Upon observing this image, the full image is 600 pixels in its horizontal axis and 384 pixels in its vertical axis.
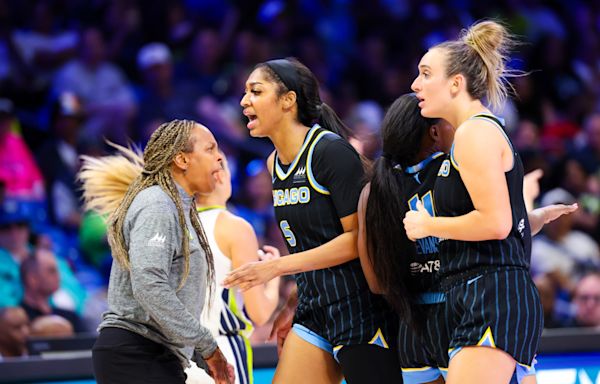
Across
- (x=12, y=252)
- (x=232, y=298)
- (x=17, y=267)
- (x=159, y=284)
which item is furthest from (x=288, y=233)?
(x=12, y=252)

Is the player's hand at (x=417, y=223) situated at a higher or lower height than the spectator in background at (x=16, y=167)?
lower

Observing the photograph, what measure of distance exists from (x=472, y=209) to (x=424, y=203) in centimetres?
39

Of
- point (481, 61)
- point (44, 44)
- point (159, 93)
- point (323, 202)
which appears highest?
point (44, 44)

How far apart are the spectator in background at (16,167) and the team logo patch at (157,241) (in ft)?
15.3

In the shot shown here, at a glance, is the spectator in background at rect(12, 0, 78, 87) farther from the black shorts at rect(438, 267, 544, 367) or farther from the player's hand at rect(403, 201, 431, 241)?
the black shorts at rect(438, 267, 544, 367)

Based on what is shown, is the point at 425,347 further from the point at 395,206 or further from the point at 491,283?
A: the point at 395,206

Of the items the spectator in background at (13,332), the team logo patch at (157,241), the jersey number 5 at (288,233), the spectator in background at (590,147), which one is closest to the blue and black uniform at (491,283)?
the jersey number 5 at (288,233)

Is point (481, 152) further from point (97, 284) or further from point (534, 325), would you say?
point (97, 284)

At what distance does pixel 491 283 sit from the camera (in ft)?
11.8

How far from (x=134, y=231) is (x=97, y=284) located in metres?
4.24

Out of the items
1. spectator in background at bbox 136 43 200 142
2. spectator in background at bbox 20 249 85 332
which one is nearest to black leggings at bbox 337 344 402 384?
spectator in background at bbox 20 249 85 332

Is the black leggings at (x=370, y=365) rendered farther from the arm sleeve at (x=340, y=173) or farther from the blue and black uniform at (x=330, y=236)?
the arm sleeve at (x=340, y=173)

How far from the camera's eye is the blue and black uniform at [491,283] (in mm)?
3553

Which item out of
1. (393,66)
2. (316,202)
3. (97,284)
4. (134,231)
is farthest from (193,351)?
(393,66)
